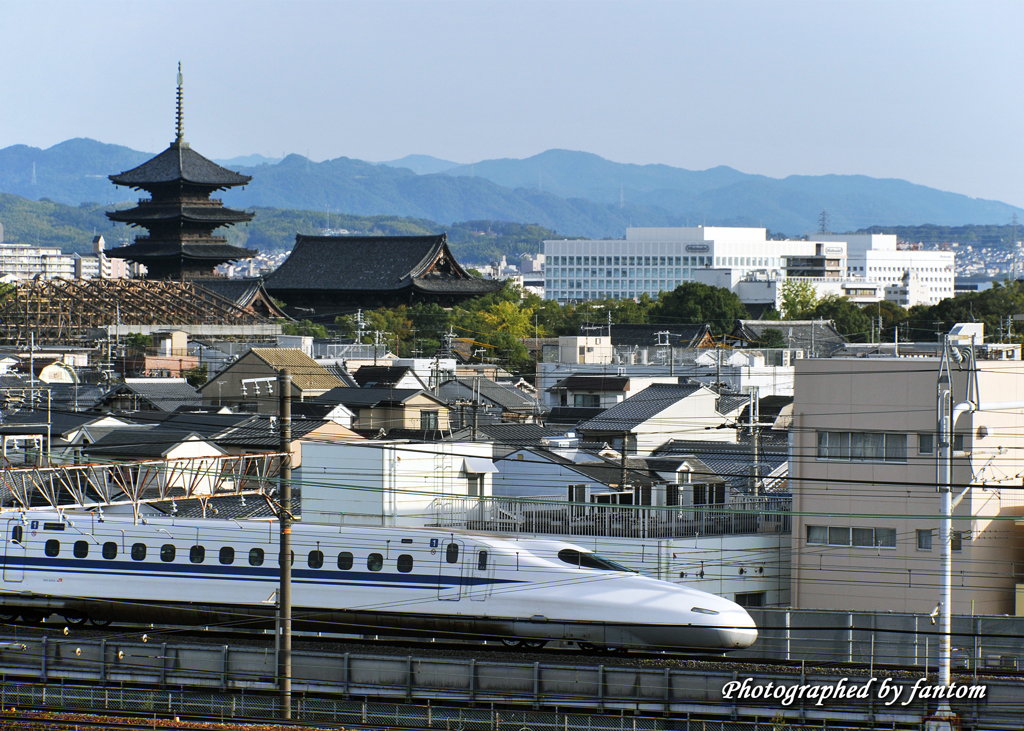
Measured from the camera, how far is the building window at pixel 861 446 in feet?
66.4

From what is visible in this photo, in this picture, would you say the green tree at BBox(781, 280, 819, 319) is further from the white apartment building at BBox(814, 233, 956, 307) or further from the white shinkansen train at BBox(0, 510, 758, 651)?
the white apartment building at BBox(814, 233, 956, 307)

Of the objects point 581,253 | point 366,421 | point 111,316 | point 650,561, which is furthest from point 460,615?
point 581,253

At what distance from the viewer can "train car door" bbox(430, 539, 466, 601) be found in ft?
52.1

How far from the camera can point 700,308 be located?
77625 millimetres

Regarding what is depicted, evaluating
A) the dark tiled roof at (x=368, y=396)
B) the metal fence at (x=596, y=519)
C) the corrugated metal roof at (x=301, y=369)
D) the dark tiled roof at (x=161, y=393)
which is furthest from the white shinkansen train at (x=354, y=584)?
the corrugated metal roof at (x=301, y=369)

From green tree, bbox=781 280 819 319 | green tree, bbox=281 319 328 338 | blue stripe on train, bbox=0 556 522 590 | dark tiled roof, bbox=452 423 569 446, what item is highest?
green tree, bbox=781 280 819 319

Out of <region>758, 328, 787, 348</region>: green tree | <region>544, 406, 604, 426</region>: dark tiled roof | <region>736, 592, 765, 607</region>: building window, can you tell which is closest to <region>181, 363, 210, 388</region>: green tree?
<region>544, 406, 604, 426</region>: dark tiled roof

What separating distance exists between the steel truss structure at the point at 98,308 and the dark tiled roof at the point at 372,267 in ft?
72.7

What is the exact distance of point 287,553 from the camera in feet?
41.9

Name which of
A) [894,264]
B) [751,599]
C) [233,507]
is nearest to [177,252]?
[233,507]

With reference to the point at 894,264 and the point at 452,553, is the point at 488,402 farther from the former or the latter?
the point at 894,264

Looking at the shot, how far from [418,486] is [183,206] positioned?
237ft

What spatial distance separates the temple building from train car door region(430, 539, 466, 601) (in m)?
72.4

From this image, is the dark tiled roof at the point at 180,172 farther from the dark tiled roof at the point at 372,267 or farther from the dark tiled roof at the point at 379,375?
the dark tiled roof at the point at 379,375
